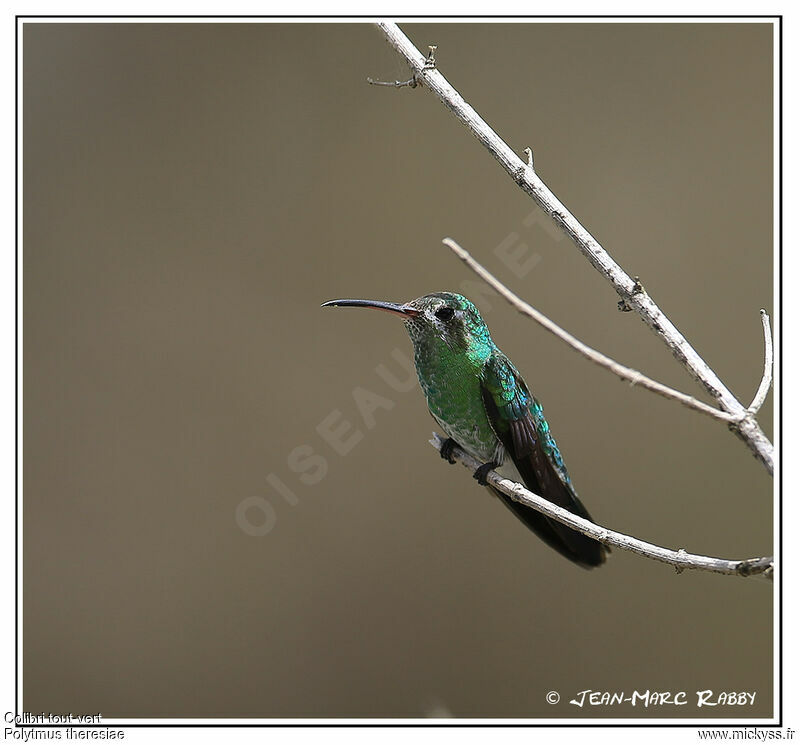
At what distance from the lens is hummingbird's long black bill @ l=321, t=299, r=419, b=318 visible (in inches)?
54.7

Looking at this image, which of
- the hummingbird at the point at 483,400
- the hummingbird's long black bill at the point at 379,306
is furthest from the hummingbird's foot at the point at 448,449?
the hummingbird's long black bill at the point at 379,306

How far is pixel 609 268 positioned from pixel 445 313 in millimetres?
566

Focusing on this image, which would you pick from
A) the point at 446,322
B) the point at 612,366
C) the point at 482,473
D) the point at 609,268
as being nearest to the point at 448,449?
the point at 482,473

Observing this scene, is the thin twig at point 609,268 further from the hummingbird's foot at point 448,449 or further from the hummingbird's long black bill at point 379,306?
the hummingbird's foot at point 448,449

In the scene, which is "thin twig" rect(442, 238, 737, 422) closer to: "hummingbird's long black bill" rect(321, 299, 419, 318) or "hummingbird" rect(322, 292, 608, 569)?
"hummingbird's long black bill" rect(321, 299, 419, 318)

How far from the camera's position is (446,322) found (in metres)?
1.57

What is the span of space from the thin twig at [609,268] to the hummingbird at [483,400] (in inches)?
19.2

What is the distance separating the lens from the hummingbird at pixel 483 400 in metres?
1.57

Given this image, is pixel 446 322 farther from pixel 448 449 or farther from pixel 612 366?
pixel 612 366

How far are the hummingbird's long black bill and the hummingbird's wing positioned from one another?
Result: 0.24 m

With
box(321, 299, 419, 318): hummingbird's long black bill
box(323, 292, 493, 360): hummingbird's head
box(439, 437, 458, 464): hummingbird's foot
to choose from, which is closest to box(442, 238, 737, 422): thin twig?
box(321, 299, 419, 318): hummingbird's long black bill
